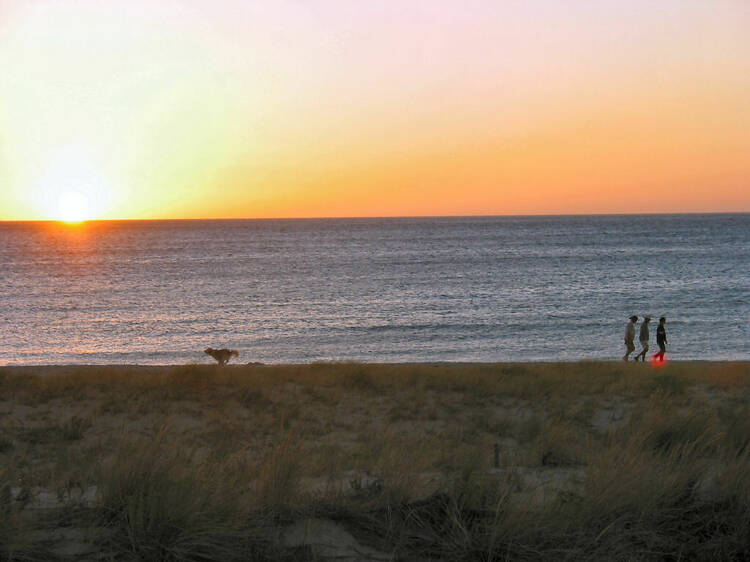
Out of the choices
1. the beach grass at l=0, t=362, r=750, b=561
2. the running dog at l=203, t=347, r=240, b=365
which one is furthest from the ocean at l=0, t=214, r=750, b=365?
the beach grass at l=0, t=362, r=750, b=561

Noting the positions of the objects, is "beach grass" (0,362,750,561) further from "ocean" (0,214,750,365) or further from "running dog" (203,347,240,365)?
"ocean" (0,214,750,365)

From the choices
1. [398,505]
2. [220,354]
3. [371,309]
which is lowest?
[371,309]

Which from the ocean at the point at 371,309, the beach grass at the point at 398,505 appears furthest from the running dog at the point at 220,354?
the beach grass at the point at 398,505

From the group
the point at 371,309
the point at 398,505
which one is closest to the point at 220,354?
the point at 398,505

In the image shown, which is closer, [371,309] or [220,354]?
[220,354]

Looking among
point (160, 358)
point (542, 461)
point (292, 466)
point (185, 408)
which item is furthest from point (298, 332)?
point (292, 466)

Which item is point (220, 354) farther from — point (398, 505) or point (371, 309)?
point (371, 309)

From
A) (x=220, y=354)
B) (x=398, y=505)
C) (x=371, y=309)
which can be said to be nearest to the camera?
(x=398, y=505)

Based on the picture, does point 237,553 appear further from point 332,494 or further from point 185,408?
point 185,408

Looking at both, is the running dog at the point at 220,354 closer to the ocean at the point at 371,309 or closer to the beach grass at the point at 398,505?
the ocean at the point at 371,309

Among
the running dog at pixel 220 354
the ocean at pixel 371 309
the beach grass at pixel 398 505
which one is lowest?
the ocean at pixel 371 309

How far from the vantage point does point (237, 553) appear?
413cm

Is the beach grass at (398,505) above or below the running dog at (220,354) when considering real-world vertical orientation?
above

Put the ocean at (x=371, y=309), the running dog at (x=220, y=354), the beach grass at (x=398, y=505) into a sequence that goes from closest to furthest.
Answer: the beach grass at (x=398, y=505) < the running dog at (x=220, y=354) < the ocean at (x=371, y=309)
